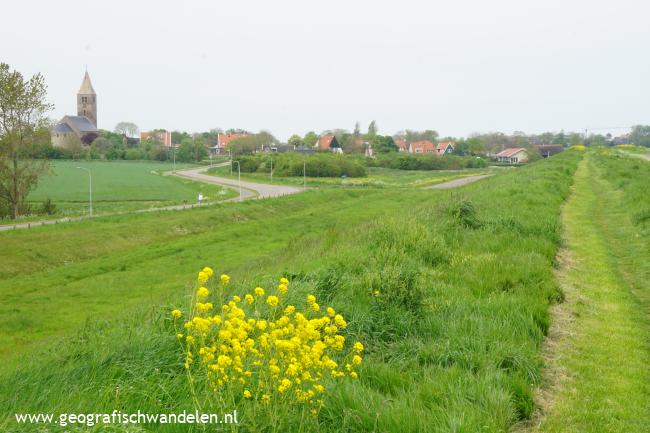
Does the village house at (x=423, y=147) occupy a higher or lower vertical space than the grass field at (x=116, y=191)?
higher

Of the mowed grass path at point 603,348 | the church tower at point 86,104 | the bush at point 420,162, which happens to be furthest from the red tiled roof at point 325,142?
the mowed grass path at point 603,348

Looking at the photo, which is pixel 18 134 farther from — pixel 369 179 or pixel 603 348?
pixel 369 179

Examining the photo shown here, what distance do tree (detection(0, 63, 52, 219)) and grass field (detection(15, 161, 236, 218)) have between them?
11.9 feet

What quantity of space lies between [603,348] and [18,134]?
48.2 meters

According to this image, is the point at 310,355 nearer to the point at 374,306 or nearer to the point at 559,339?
the point at 374,306

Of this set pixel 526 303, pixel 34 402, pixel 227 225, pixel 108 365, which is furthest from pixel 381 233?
pixel 227 225

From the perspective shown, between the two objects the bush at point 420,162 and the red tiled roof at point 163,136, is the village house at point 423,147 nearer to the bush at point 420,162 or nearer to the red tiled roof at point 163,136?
the bush at point 420,162

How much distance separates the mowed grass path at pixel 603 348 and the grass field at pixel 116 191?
42.7 meters

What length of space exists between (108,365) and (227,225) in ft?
126

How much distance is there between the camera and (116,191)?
73.6m

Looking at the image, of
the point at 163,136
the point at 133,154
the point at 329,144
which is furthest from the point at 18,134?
the point at 163,136

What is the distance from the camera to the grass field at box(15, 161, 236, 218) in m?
56.4

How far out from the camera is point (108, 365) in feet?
17.7

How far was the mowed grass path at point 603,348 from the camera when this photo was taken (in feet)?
17.1
